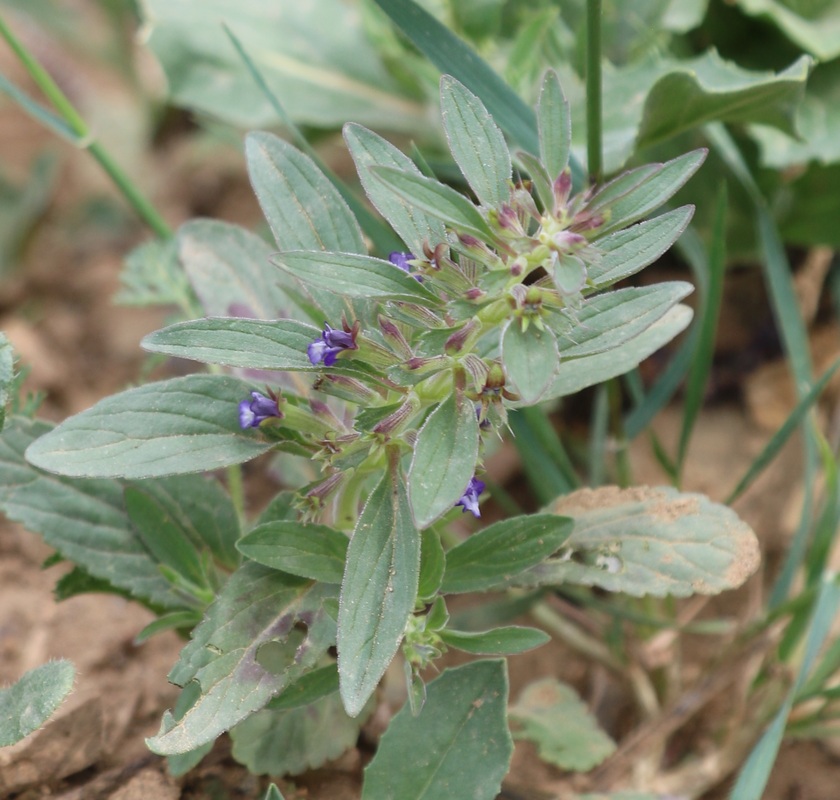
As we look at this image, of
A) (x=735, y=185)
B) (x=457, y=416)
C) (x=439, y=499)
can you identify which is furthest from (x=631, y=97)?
(x=439, y=499)

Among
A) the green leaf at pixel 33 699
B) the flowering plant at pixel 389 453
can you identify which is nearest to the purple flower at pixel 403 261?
the flowering plant at pixel 389 453

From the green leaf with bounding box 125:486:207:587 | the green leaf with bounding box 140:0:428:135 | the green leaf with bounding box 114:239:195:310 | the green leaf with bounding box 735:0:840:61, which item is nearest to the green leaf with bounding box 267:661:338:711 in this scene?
the green leaf with bounding box 125:486:207:587

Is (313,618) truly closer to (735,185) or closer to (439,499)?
(439,499)

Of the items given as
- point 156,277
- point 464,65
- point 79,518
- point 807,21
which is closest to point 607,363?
point 464,65

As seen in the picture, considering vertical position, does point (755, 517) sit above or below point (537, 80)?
below

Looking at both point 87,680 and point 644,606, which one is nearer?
point 87,680

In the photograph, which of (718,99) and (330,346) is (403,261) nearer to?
(330,346)

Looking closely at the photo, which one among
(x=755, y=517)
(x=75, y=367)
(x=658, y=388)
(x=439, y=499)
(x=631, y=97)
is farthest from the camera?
(x=75, y=367)

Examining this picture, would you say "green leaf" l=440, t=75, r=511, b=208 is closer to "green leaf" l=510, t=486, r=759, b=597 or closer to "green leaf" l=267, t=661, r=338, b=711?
"green leaf" l=510, t=486, r=759, b=597
